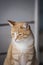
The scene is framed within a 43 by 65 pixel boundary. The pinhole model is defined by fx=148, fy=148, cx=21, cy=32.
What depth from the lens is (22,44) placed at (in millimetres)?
953

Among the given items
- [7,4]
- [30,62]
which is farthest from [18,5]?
[30,62]

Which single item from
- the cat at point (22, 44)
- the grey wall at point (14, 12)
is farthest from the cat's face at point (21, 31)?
the grey wall at point (14, 12)

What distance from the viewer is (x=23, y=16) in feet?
3.46

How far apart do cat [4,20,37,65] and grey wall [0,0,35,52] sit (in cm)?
9

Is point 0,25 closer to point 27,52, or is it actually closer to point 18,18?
point 18,18

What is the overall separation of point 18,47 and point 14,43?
0.12ft

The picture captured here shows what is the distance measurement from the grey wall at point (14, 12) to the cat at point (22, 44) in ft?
0.29

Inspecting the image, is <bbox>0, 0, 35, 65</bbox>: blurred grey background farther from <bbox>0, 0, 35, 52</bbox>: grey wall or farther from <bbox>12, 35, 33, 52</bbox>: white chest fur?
<bbox>12, 35, 33, 52</bbox>: white chest fur

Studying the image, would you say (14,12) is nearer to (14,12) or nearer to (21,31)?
(14,12)

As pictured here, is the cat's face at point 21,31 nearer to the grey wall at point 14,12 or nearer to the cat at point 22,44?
the cat at point 22,44

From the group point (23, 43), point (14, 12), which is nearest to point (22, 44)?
point (23, 43)

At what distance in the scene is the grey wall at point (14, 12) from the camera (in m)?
1.04

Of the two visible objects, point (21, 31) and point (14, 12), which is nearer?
point (21, 31)

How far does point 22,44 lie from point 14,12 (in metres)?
0.24
